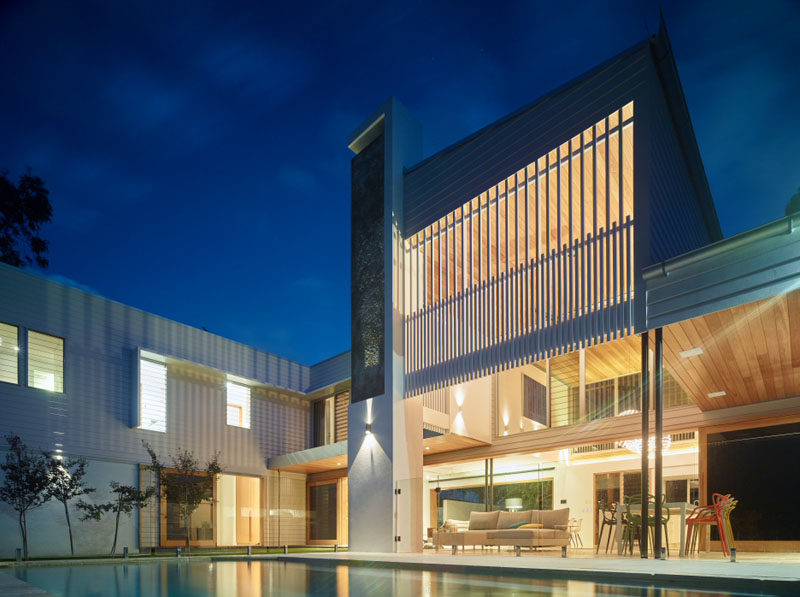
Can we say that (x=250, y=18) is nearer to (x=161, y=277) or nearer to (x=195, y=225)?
(x=195, y=225)

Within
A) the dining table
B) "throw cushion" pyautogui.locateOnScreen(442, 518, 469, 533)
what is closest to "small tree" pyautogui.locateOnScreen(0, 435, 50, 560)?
"throw cushion" pyautogui.locateOnScreen(442, 518, 469, 533)

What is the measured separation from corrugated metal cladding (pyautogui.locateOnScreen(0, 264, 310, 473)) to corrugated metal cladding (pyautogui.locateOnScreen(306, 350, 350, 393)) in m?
0.95

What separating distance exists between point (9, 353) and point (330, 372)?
31.3ft

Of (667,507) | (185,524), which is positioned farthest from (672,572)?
(185,524)

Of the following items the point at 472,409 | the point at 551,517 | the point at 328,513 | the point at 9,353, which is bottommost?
the point at 328,513

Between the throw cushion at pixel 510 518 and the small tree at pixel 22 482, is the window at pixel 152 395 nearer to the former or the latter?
the small tree at pixel 22 482

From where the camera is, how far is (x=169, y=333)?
1959 centimetres

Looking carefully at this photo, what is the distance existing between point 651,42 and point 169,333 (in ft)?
47.9

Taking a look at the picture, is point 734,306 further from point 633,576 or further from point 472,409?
point 472,409

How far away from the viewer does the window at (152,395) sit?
1866cm

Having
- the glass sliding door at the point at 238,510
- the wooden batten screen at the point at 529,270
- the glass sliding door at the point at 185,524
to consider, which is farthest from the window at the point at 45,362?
the wooden batten screen at the point at 529,270

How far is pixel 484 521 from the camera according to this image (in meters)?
14.0

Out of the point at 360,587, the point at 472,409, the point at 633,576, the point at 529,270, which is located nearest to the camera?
the point at 360,587

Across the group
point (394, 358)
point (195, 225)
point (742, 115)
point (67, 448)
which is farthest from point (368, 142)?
point (195, 225)
